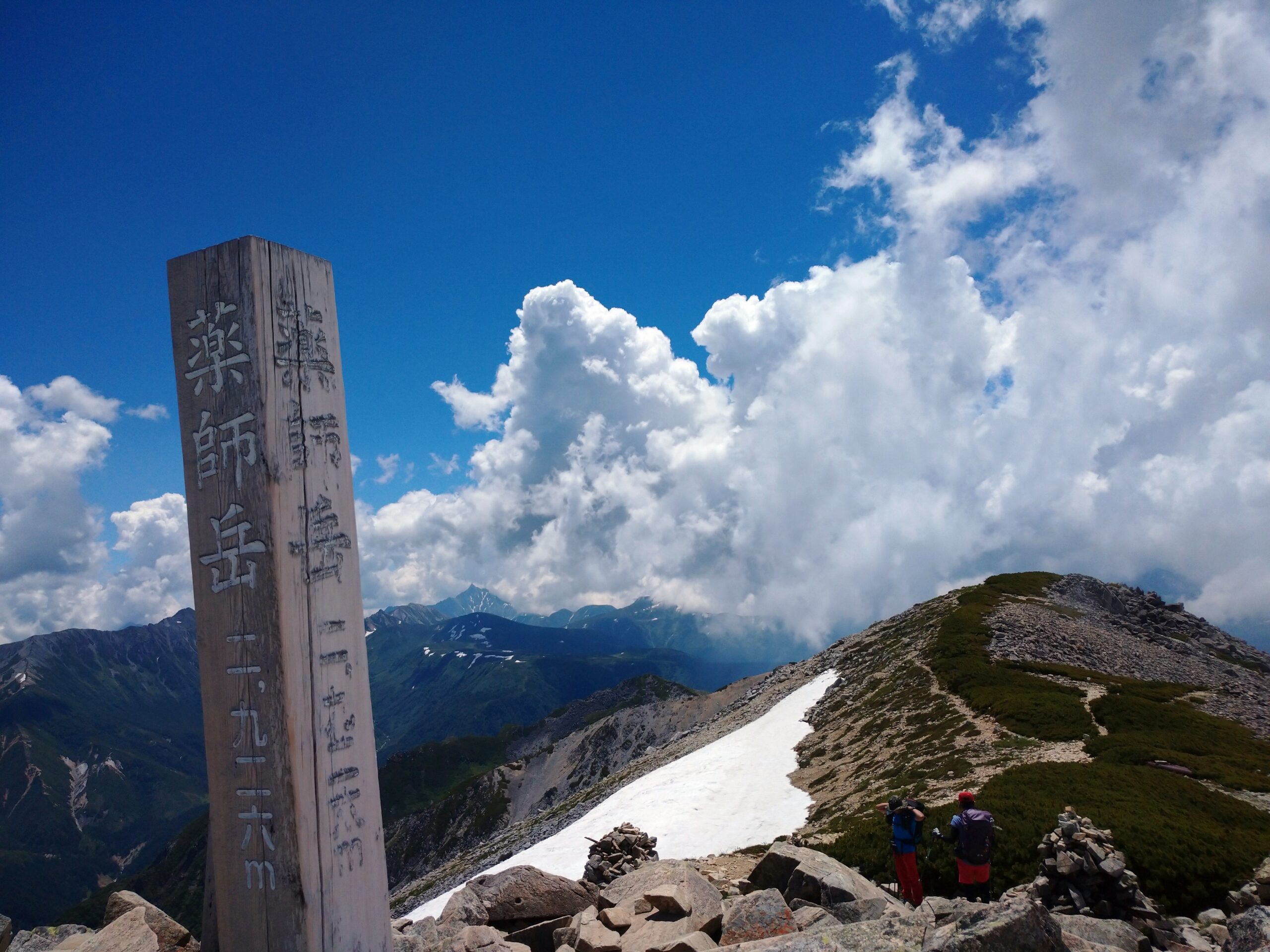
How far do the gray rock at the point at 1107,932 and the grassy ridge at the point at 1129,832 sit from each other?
578cm

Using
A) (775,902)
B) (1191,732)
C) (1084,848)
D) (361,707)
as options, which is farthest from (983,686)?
(361,707)

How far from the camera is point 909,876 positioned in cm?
1458

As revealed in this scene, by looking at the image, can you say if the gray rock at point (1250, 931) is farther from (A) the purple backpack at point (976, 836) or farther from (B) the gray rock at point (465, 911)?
(B) the gray rock at point (465, 911)

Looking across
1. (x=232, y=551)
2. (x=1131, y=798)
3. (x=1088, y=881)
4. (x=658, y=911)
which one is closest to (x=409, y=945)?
(x=658, y=911)

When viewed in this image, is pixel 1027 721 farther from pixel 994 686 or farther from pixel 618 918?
pixel 618 918

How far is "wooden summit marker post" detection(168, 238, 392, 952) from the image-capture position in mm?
4219

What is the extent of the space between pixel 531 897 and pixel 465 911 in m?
1.23

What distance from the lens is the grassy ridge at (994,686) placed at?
28906mm

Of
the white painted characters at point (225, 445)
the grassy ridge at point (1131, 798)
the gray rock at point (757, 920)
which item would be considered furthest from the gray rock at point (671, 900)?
the grassy ridge at point (1131, 798)

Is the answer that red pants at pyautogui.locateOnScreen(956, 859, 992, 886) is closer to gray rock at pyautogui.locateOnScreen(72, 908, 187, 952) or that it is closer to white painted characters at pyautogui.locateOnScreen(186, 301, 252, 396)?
gray rock at pyautogui.locateOnScreen(72, 908, 187, 952)

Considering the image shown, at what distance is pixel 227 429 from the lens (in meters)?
4.46

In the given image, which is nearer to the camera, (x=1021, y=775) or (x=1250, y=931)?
(x=1250, y=931)

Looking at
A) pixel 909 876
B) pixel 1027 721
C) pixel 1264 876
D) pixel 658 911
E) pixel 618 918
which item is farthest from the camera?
pixel 1027 721

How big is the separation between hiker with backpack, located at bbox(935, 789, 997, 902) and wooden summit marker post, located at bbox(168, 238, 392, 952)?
12741 millimetres
